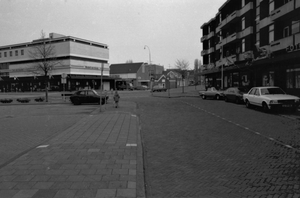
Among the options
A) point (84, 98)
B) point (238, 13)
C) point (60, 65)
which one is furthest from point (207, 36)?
point (60, 65)

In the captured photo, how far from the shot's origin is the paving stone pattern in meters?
4.06

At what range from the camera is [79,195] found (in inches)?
154

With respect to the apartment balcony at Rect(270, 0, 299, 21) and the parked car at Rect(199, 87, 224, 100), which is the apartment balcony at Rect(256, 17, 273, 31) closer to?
the apartment balcony at Rect(270, 0, 299, 21)

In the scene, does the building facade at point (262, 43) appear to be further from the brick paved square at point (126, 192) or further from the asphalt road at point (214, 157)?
the brick paved square at point (126, 192)

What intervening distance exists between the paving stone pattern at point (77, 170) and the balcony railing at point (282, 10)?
1955 cm

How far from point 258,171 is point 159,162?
2.11 m

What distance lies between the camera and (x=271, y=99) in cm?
1428

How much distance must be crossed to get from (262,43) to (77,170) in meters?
26.5

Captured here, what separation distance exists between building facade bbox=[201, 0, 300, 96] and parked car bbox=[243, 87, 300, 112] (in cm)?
406

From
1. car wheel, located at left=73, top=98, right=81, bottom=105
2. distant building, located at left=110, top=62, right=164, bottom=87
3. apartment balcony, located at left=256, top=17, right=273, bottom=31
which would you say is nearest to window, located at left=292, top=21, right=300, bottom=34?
apartment balcony, located at left=256, top=17, right=273, bottom=31

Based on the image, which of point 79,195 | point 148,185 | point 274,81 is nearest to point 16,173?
point 79,195

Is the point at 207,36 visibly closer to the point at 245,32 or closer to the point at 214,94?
the point at 245,32

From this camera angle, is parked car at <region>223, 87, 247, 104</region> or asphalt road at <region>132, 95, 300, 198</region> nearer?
asphalt road at <region>132, 95, 300, 198</region>

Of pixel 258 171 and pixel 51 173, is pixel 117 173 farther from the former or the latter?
pixel 258 171
